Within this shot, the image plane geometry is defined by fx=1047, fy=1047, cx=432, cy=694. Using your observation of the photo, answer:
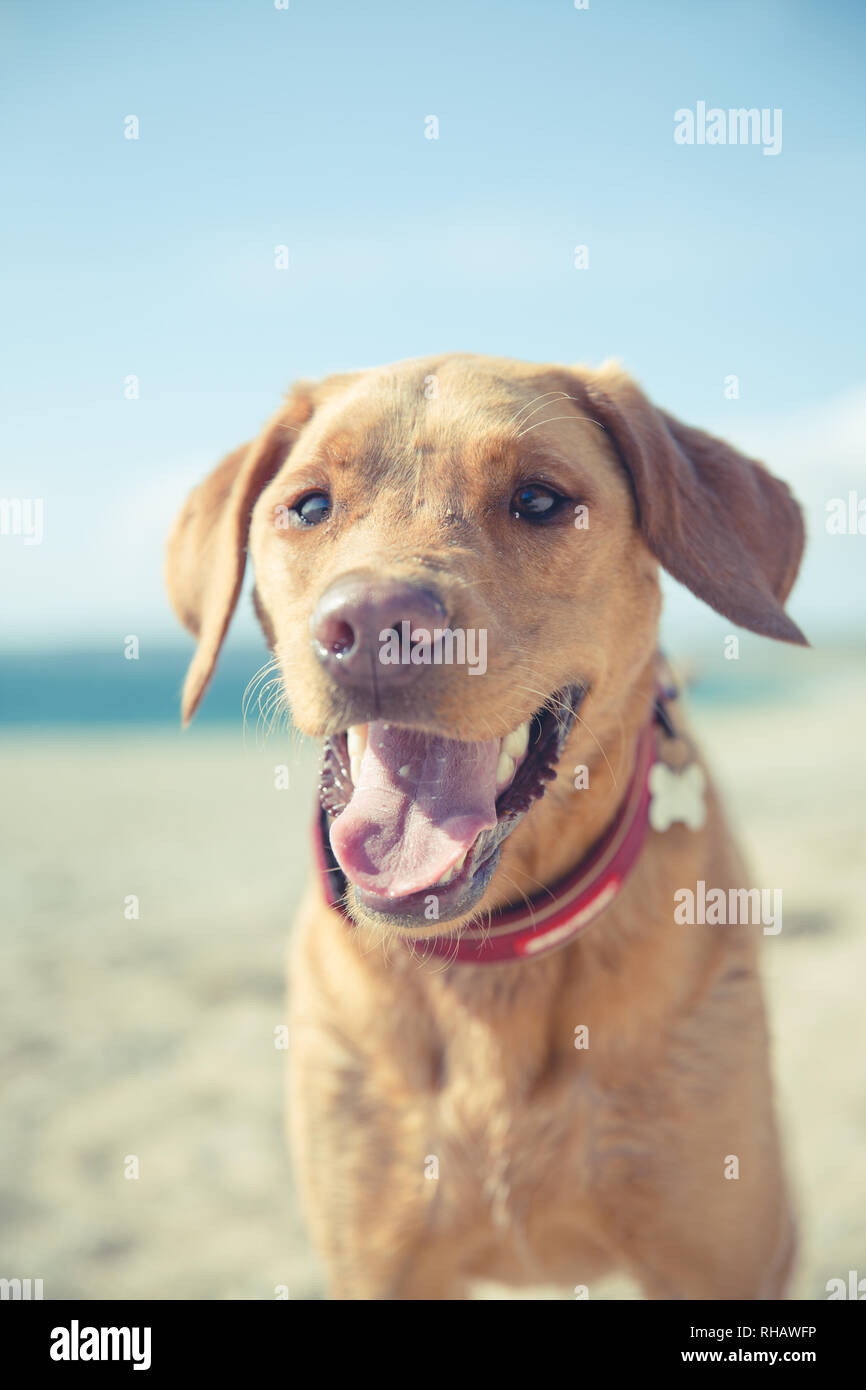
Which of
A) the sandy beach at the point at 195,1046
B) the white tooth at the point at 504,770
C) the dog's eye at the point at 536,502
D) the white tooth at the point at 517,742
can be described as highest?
the dog's eye at the point at 536,502

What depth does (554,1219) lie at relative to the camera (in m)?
2.61

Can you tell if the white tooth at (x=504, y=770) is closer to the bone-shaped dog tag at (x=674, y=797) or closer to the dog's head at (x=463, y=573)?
the dog's head at (x=463, y=573)

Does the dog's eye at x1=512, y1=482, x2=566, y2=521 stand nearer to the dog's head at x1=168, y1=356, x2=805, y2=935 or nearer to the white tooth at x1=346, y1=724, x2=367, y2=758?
the dog's head at x1=168, y1=356, x2=805, y2=935

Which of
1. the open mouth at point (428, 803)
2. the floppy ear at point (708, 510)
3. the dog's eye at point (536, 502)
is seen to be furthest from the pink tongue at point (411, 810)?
the floppy ear at point (708, 510)

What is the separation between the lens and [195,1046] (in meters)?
5.16

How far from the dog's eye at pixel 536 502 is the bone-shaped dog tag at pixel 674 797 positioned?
0.77 m

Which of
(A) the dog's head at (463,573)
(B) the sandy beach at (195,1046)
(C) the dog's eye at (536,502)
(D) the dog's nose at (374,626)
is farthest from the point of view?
(B) the sandy beach at (195,1046)

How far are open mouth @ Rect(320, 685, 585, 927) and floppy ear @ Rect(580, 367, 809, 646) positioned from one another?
47 cm

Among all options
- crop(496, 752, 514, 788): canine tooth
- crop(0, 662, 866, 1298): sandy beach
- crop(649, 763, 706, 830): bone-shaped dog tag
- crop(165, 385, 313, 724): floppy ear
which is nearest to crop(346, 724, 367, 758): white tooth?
crop(0, 662, 866, 1298): sandy beach

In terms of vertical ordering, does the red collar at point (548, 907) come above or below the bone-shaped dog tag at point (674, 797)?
below

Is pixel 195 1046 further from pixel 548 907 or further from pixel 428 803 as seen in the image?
pixel 428 803

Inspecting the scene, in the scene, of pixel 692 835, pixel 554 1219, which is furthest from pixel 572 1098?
pixel 692 835

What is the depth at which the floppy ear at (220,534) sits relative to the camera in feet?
9.59
